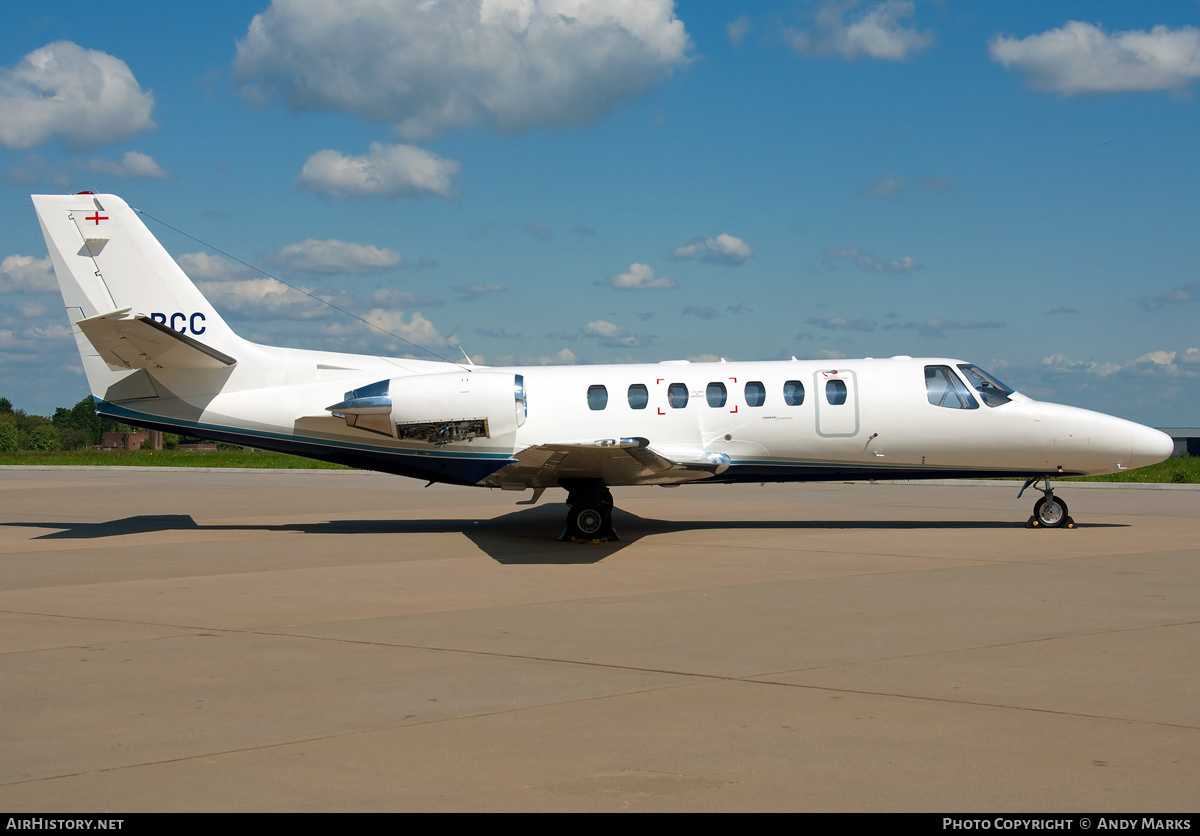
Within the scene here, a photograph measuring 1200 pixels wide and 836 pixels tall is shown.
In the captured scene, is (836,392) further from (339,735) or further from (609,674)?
(339,735)

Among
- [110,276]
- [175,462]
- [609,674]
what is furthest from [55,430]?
[609,674]

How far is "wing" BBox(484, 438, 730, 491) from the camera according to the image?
47.6 ft

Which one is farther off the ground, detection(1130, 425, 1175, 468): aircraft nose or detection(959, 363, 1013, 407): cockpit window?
detection(959, 363, 1013, 407): cockpit window

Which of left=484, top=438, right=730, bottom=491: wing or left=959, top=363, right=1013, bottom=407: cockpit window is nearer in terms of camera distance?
left=484, top=438, right=730, bottom=491: wing

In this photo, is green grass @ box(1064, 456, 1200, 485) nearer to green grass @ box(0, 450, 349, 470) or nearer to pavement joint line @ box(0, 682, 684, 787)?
pavement joint line @ box(0, 682, 684, 787)

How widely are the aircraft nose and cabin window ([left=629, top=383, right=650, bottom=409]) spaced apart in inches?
303

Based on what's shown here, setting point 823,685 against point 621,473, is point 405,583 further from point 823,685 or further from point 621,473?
point 823,685

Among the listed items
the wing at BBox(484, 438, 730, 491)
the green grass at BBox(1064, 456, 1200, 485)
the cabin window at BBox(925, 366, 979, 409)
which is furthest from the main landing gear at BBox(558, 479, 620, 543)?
the green grass at BBox(1064, 456, 1200, 485)

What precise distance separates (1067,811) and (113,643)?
7.36 meters

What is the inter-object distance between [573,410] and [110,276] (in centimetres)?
786

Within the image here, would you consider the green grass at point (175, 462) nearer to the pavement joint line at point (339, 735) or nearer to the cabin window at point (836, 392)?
the cabin window at point (836, 392)

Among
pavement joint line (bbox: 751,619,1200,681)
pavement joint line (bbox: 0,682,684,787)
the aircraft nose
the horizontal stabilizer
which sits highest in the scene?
the horizontal stabilizer

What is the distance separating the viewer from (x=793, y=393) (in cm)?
1719
